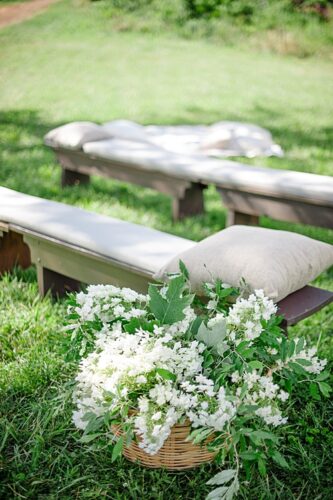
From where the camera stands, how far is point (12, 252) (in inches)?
123

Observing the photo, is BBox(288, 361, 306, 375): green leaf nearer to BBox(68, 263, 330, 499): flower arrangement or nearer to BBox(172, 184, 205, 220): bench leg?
BBox(68, 263, 330, 499): flower arrangement

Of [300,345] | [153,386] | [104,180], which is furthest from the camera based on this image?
[104,180]

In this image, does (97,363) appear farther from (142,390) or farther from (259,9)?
(259,9)

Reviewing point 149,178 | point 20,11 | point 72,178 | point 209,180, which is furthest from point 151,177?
point 20,11

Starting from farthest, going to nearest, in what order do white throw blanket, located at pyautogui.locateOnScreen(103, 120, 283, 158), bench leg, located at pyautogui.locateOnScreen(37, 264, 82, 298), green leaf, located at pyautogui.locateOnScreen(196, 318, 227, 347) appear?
white throw blanket, located at pyautogui.locateOnScreen(103, 120, 283, 158) → bench leg, located at pyautogui.locateOnScreen(37, 264, 82, 298) → green leaf, located at pyautogui.locateOnScreen(196, 318, 227, 347)

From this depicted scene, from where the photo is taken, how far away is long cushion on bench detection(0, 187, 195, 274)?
97.6 inches

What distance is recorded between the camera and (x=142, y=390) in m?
1.65

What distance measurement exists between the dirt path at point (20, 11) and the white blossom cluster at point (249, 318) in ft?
32.4

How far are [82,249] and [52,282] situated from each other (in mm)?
394

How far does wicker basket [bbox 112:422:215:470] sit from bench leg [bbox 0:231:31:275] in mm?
1576

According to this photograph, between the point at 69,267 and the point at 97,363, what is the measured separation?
3.64 feet

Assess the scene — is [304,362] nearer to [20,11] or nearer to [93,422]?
[93,422]

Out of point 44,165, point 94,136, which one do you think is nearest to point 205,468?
point 94,136

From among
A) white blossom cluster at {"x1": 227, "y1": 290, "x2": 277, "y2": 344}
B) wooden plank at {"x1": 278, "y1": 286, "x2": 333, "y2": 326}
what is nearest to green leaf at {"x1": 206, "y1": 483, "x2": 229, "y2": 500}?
white blossom cluster at {"x1": 227, "y1": 290, "x2": 277, "y2": 344}
